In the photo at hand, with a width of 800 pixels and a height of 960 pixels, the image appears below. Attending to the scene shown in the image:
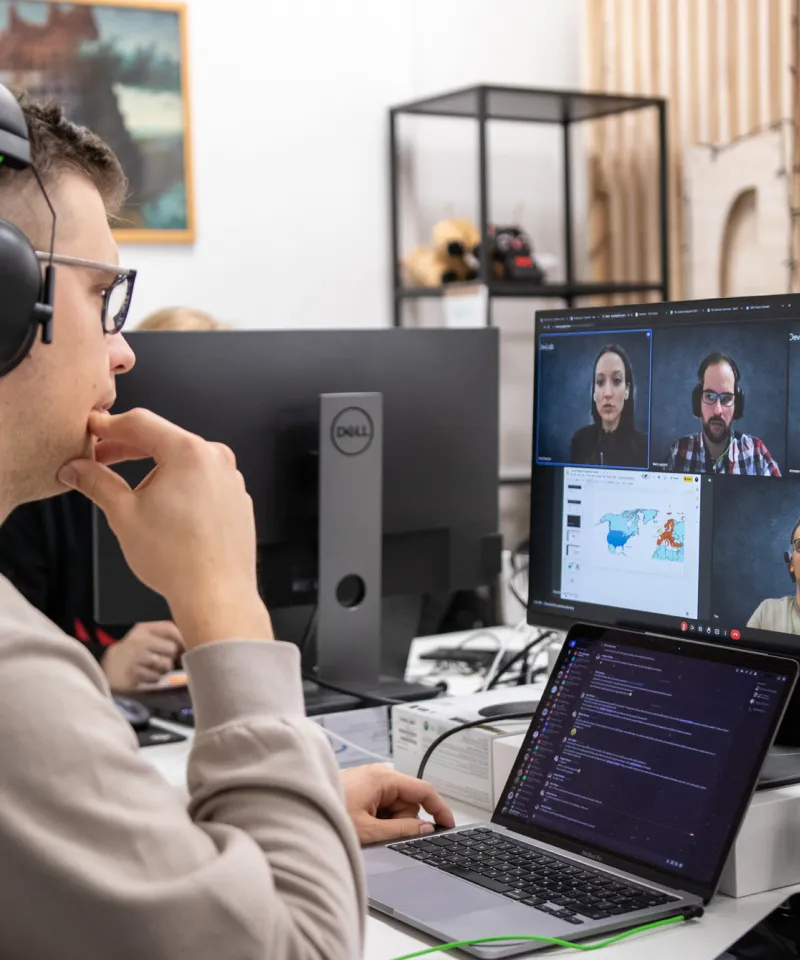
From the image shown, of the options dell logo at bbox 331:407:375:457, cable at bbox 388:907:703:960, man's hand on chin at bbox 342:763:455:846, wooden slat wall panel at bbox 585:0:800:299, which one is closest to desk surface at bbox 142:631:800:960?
cable at bbox 388:907:703:960

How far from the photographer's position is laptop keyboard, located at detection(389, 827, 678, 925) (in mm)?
1073

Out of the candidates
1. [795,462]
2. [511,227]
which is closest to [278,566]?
[795,462]

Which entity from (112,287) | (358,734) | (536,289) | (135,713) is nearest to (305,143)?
(536,289)

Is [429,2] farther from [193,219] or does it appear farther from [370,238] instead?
[193,219]

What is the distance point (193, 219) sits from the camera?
367 cm

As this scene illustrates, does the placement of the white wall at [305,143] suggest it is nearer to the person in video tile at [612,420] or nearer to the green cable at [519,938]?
the person in video tile at [612,420]

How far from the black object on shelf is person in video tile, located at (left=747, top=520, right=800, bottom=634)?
2518 millimetres

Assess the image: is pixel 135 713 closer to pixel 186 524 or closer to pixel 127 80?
pixel 186 524

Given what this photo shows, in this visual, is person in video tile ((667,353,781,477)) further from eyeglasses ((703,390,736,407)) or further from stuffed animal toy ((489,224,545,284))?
stuffed animal toy ((489,224,545,284))

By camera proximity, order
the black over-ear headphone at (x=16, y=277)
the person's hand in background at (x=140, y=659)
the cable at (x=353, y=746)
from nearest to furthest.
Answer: the black over-ear headphone at (x=16, y=277) < the cable at (x=353, y=746) < the person's hand in background at (x=140, y=659)

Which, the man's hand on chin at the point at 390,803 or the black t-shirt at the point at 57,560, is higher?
the black t-shirt at the point at 57,560

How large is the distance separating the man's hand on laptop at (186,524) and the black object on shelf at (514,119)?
2.69 m

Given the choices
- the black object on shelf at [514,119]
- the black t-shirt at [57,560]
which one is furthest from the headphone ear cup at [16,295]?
the black object on shelf at [514,119]

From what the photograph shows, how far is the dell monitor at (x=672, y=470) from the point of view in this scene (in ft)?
3.93
